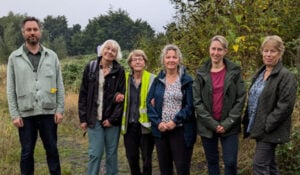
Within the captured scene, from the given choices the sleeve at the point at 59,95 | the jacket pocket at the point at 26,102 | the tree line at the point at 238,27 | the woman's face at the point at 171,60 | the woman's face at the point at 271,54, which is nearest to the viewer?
the woman's face at the point at 271,54

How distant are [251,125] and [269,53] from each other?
77cm

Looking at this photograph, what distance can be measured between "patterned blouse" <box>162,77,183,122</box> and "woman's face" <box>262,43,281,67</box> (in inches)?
40.5

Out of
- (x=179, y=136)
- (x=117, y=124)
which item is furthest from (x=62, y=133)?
(x=179, y=136)

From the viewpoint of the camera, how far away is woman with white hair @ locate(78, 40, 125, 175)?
4891 mm

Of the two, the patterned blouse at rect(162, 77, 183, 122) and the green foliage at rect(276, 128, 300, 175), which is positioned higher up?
the patterned blouse at rect(162, 77, 183, 122)

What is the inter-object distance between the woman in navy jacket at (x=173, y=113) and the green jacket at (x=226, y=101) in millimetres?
147

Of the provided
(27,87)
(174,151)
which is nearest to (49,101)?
(27,87)

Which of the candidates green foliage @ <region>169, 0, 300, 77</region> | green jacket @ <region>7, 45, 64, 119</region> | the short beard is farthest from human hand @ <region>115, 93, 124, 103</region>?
green foliage @ <region>169, 0, 300, 77</region>

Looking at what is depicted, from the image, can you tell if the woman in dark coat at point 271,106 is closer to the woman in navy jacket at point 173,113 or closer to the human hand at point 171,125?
the woman in navy jacket at point 173,113

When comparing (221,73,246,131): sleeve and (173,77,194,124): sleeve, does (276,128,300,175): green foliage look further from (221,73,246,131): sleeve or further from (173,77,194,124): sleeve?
(173,77,194,124): sleeve


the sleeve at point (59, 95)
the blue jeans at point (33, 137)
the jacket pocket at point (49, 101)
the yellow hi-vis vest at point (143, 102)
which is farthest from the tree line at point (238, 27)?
the blue jeans at point (33, 137)

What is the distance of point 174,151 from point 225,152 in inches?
22.5

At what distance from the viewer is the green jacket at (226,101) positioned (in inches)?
173

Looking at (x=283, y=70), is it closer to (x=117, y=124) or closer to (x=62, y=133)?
(x=117, y=124)
